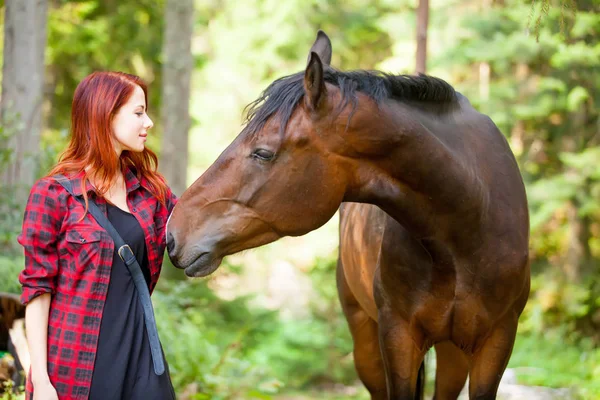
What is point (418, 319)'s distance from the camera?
3291mm

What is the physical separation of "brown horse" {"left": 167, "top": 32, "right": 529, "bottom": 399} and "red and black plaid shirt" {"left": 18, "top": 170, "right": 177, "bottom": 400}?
29cm

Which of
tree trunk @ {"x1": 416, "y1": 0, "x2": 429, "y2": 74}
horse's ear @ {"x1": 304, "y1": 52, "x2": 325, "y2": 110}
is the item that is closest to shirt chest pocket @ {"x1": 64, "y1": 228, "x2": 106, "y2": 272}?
horse's ear @ {"x1": 304, "y1": 52, "x2": 325, "y2": 110}

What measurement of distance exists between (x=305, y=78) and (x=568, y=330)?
28.3ft

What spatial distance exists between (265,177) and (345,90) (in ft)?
1.49

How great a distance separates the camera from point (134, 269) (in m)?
2.70

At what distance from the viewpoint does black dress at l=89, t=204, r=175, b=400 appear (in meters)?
2.63

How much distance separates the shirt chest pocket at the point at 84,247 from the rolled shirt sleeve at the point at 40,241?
65 millimetres

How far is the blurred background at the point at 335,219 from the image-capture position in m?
6.95

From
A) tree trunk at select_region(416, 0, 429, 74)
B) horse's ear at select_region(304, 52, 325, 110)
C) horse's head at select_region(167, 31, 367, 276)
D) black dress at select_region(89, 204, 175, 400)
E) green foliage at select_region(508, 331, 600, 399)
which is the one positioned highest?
tree trunk at select_region(416, 0, 429, 74)

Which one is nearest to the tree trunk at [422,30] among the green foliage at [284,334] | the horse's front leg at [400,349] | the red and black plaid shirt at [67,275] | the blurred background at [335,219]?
the blurred background at [335,219]

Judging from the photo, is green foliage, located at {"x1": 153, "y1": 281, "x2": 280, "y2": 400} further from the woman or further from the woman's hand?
the woman's hand

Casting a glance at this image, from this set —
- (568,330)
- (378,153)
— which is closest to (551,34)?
(568,330)

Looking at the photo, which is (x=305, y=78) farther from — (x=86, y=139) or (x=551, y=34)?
(x=551, y=34)

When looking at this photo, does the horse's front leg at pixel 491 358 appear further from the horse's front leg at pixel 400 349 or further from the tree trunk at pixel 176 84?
the tree trunk at pixel 176 84
